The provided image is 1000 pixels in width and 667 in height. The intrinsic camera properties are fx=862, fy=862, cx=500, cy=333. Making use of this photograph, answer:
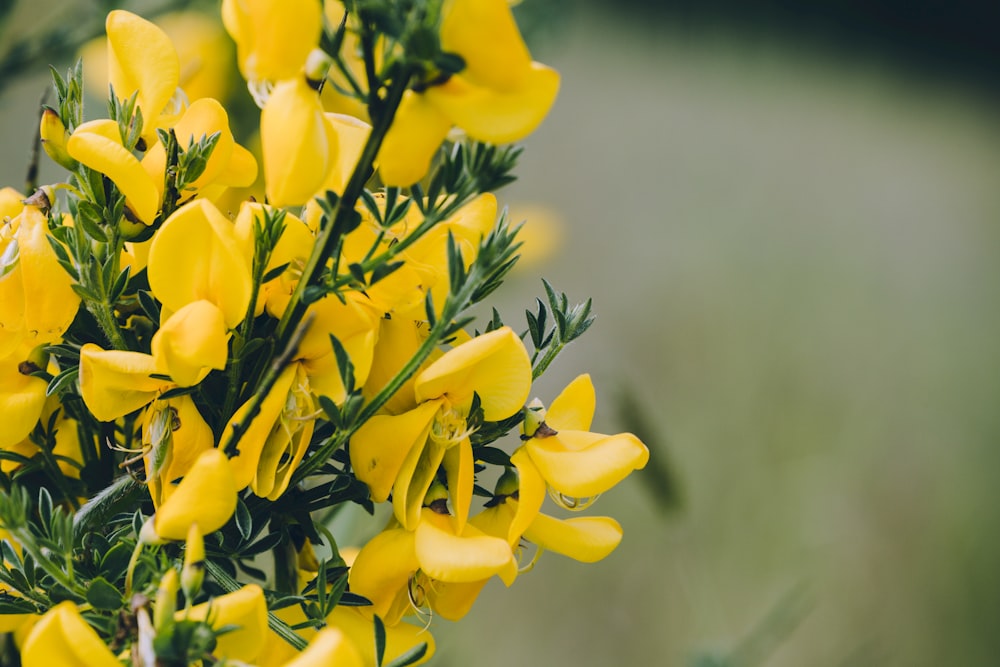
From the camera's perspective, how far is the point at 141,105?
35 centimetres

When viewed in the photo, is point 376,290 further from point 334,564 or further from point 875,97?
point 875,97

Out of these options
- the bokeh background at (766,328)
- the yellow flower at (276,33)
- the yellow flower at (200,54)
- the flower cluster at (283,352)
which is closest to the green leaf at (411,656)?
the flower cluster at (283,352)

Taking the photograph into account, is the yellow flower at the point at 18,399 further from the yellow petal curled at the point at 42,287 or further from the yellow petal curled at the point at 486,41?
the yellow petal curled at the point at 486,41

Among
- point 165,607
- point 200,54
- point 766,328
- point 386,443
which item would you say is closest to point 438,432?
point 386,443

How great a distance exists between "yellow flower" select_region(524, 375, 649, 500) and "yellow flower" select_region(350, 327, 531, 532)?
22 millimetres

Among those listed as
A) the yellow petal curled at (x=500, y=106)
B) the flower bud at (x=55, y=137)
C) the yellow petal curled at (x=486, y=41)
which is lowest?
the flower bud at (x=55, y=137)

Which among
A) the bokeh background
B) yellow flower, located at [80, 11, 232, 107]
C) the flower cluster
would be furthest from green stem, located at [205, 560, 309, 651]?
yellow flower, located at [80, 11, 232, 107]

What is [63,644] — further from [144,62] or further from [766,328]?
[766,328]

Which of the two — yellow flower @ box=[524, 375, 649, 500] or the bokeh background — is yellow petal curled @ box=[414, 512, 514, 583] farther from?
the bokeh background

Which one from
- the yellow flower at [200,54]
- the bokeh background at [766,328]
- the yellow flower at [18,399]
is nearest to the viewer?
the yellow flower at [18,399]

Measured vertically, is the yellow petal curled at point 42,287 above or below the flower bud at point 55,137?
below

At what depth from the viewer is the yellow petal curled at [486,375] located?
306mm

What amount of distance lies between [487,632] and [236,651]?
5.36 ft

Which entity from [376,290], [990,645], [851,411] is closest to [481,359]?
[376,290]
